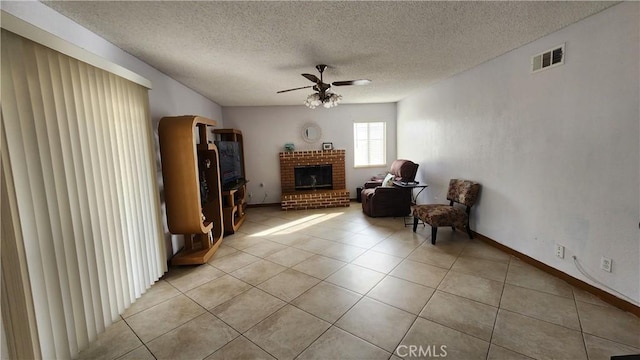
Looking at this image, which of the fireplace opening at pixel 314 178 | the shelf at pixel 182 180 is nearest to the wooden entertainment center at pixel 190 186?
the shelf at pixel 182 180

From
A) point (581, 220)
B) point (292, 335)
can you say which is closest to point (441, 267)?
point (581, 220)

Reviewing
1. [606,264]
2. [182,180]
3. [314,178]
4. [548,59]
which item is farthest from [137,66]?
[606,264]

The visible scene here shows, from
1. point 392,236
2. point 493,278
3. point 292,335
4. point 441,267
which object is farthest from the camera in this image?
point 392,236

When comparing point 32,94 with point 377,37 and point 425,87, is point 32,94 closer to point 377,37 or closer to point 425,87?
point 377,37

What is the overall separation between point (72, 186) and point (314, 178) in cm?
466

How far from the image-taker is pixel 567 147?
227 centimetres

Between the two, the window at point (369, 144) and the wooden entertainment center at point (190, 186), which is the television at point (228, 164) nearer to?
the wooden entertainment center at point (190, 186)

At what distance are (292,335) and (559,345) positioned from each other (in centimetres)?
177

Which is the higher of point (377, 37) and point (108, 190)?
point (377, 37)

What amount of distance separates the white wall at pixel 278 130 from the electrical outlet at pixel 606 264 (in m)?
4.44

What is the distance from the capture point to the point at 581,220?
2.19 metres

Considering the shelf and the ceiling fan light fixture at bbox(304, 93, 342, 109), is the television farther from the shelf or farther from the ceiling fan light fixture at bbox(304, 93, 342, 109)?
the ceiling fan light fixture at bbox(304, 93, 342, 109)

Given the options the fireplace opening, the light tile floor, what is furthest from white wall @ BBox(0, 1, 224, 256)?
the fireplace opening

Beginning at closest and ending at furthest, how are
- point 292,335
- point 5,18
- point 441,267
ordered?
1. point 5,18
2. point 292,335
3. point 441,267
